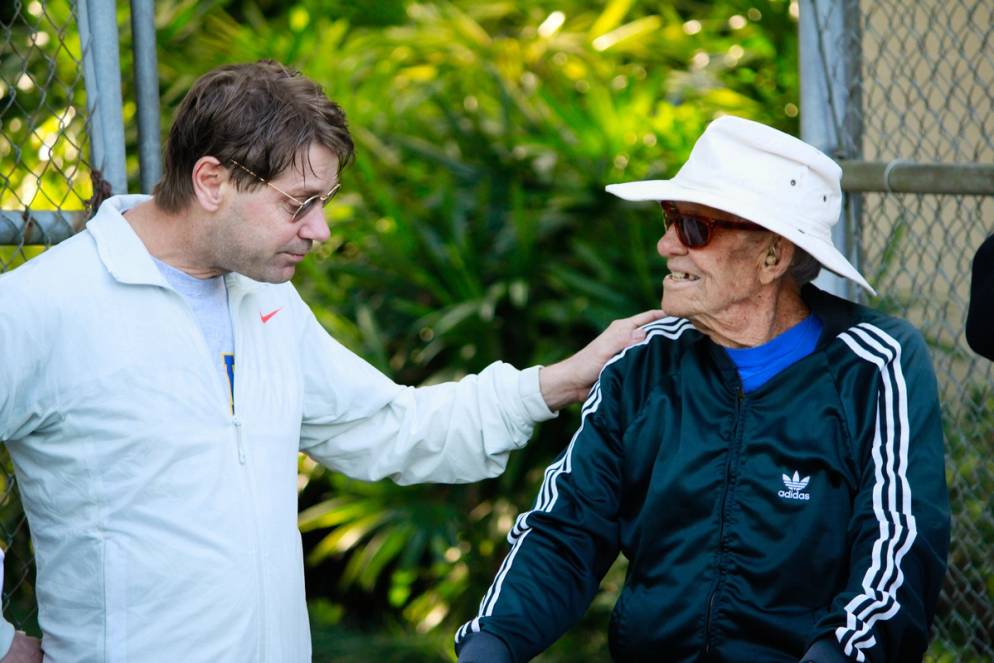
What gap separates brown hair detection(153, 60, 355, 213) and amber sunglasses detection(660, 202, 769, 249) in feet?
2.28

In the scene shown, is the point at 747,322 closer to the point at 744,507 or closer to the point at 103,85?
the point at 744,507

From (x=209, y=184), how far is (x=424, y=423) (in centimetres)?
74

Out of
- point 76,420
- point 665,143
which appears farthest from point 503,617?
point 665,143

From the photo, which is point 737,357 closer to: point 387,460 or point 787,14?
point 387,460

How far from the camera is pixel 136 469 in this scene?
2328 millimetres

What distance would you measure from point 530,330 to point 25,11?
2427mm

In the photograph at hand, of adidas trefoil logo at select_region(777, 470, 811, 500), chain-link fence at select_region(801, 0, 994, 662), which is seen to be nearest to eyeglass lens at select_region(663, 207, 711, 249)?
adidas trefoil logo at select_region(777, 470, 811, 500)

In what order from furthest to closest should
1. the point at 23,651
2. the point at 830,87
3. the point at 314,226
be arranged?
the point at 830,87 → the point at 314,226 → the point at 23,651

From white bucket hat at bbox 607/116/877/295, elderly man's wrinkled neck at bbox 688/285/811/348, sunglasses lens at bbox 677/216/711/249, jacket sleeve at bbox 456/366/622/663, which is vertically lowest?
jacket sleeve at bbox 456/366/622/663

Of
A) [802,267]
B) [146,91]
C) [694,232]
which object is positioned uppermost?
[146,91]

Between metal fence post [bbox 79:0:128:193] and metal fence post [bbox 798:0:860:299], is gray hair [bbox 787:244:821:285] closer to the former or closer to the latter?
metal fence post [bbox 798:0:860:299]

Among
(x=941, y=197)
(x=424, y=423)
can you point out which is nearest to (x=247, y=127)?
(x=424, y=423)

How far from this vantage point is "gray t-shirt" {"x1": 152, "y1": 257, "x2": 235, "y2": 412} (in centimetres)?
250

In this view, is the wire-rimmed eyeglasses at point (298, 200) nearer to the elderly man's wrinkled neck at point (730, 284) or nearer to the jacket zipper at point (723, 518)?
the elderly man's wrinkled neck at point (730, 284)
